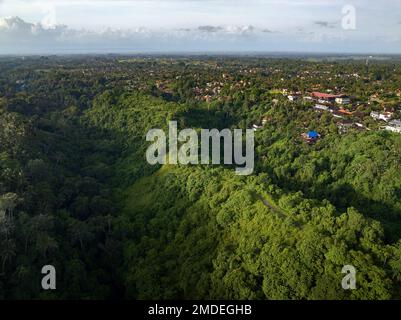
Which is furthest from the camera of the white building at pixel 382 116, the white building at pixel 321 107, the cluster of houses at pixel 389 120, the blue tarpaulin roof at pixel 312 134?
the white building at pixel 321 107

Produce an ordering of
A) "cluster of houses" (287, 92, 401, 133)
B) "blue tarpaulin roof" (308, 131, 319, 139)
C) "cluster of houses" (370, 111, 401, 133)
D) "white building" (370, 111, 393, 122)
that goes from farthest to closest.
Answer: "white building" (370, 111, 393, 122), "cluster of houses" (287, 92, 401, 133), "blue tarpaulin roof" (308, 131, 319, 139), "cluster of houses" (370, 111, 401, 133)

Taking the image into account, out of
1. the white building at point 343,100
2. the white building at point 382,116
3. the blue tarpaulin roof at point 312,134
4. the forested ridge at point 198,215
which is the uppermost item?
the white building at point 343,100

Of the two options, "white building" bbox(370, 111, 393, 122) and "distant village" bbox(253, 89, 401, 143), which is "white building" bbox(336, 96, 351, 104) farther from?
"white building" bbox(370, 111, 393, 122)

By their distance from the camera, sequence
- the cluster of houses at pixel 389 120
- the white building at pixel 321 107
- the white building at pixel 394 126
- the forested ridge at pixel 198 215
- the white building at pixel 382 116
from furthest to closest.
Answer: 1. the white building at pixel 321 107
2. the white building at pixel 382 116
3. the cluster of houses at pixel 389 120
4. the white building at pixel 394 126
5. the forested ridge at pixel 198 215

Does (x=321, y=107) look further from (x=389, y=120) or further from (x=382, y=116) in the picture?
(x=389, y=120)

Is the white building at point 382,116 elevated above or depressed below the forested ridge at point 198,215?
above

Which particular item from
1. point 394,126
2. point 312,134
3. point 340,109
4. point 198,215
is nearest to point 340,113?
point 340,109

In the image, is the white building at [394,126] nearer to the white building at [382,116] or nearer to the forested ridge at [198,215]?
the forested ridge at [198,215]

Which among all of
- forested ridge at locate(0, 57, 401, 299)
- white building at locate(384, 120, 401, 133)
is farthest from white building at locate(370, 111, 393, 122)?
forested ridge at locate(0, 57, 401, 299)

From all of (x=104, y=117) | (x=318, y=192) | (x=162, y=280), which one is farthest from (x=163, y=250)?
(x=104, y=117)

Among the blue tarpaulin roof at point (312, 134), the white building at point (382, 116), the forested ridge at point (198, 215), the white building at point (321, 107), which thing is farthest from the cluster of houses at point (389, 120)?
the blue tarpaulin roof at point (312, 134)
